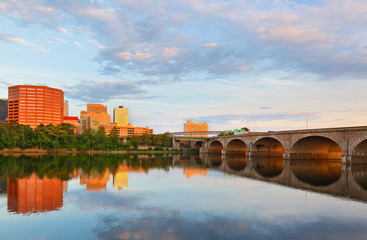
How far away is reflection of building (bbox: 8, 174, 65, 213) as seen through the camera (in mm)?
24656

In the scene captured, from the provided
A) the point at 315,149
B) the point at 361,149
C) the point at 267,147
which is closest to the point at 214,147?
the point at 267,147

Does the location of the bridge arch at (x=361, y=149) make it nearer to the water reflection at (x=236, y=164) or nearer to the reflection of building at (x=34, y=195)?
the water reflection at (x=236, y=164)

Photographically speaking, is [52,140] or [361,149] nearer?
[361,149]

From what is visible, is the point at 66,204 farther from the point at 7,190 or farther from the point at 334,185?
the point at 334,185

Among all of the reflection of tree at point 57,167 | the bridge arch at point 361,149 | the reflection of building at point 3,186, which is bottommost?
the reflection of tree at point 57,167

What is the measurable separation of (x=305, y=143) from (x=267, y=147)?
27771mm

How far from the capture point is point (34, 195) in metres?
29.6

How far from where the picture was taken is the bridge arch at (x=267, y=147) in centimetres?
11246

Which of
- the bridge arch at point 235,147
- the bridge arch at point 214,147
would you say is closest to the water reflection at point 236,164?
the bridge arch at point 235,147

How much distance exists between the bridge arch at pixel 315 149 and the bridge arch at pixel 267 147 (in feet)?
58.5

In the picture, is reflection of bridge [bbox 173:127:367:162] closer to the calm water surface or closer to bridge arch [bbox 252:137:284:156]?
bridge arch [bbox 252:137:284:156]

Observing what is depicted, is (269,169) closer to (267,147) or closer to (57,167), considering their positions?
(57,167)

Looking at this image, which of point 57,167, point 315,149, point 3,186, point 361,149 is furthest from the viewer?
point 315,149

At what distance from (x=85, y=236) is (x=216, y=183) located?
26.1 meters
